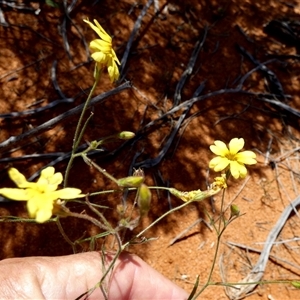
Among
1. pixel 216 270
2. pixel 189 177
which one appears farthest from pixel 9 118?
pixel 216 270

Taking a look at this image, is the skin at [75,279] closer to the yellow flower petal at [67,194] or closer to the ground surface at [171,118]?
the yellow flower petal at [67,194]

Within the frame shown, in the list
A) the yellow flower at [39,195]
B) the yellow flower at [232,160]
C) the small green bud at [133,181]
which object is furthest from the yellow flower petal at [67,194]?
the yellow flower at [232,160]

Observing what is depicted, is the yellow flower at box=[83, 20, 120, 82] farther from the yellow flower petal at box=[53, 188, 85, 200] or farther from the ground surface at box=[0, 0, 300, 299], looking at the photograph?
the ground surface at box=[0, 0, 300, 299]

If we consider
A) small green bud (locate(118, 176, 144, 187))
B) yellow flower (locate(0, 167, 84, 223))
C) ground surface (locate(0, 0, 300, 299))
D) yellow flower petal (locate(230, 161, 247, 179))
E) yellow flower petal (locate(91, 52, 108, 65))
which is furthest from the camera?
ground surface (locate(0, 0, 300, 299))

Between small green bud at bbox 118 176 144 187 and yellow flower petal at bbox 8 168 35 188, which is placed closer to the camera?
yellow flower petal at bbox 8 168 35 188

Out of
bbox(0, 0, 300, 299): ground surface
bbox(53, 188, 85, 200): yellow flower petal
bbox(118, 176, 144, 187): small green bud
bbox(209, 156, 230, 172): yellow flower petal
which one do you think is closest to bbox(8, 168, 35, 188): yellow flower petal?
bbox(53, 188, 85, 200): yellow flower petal

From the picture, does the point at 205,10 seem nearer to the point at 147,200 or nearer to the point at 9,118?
the point at 9,118
